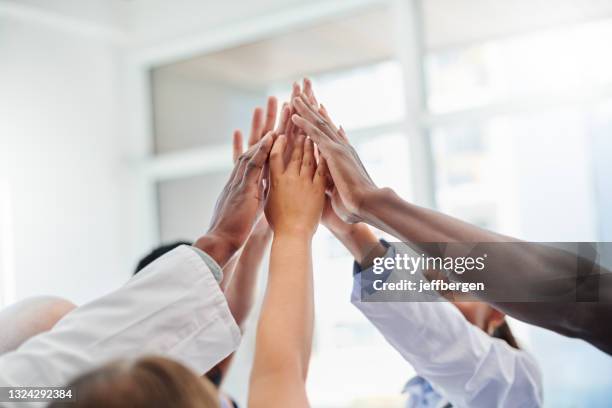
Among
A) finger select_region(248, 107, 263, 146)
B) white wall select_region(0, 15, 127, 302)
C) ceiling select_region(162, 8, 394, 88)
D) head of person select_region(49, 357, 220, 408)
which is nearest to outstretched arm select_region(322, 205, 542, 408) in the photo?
finger select_region(248, 107, 263, 146)

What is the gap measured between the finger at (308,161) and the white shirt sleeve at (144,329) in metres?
0.20

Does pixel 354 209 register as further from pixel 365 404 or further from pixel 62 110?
pixel 62 110

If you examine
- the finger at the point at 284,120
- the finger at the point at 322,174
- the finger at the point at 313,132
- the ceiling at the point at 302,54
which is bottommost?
the finger at the point at 322,174

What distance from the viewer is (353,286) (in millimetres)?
823

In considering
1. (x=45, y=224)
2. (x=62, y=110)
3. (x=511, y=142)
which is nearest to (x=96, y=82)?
(x=62, y=110)

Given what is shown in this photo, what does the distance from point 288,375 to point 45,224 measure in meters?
2.16

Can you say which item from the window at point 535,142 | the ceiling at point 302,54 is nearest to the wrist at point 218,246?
the window at point 535,142

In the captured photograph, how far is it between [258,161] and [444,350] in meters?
0.31

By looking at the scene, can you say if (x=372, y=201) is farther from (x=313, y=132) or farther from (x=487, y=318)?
(x=487, y=318)

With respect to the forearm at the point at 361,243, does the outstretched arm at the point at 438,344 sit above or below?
below

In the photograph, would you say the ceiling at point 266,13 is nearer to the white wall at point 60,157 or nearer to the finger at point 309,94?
the white wall at point 60,157

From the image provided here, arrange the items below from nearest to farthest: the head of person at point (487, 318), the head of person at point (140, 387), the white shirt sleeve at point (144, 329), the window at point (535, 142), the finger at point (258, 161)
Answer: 1. the head of person at point (140, 387)
2. the white shirt sleeve at point (144, 329)
3. the finger at point (258, 161)
4. the head of person at point (487, 318)
5. the window at point (535, 142)

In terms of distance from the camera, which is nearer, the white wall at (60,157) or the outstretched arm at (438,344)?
the outstretched arm at (438,344)

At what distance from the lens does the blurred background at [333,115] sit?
7.06ft
